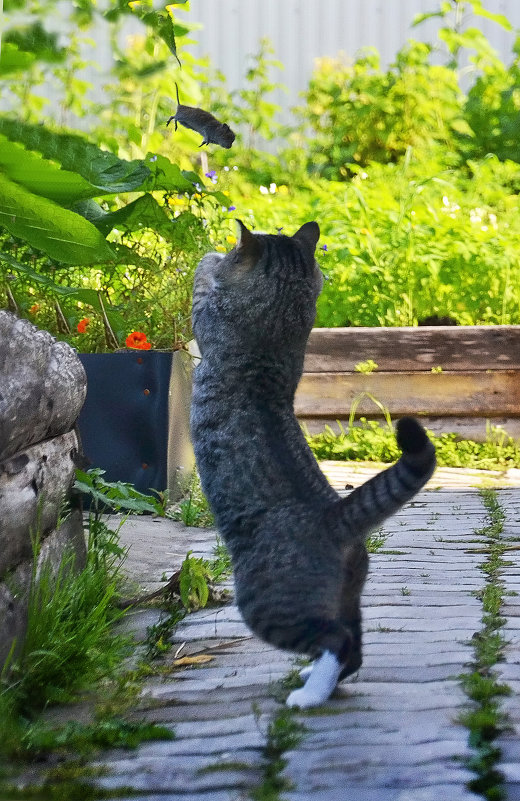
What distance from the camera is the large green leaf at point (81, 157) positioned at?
1711 millimetres

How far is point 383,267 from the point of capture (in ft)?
20.4

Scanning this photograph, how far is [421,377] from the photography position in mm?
5648

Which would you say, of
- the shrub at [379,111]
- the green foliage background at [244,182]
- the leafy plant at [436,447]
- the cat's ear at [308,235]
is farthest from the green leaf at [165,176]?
the shrub at [379,111]

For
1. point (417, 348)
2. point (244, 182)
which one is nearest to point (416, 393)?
point (417, 348)

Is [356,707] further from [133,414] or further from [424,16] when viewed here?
[424,16]

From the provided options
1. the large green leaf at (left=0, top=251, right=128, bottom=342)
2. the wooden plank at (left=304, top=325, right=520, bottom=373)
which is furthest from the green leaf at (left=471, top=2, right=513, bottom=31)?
the large green leaf at (left=0, top=251, right=128, bottom=342)

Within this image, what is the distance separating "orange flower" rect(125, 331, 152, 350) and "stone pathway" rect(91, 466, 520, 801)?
1.16 meters

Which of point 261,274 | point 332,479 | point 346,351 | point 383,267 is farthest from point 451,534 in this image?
point 383,267

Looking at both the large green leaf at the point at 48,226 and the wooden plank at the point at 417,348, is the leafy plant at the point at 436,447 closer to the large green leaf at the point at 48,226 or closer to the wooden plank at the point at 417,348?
the wooden plank at the point at 417,348

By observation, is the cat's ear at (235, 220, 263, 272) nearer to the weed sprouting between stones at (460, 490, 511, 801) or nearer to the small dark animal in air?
the small dark animal in air

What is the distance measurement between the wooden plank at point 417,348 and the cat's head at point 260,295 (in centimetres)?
323

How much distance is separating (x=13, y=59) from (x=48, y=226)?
1298 mm

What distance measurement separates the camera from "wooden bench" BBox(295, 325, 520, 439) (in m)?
5.57

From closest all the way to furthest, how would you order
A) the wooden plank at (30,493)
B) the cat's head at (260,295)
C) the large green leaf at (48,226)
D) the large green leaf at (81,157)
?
the large green leaf at (81,157) < the wooden plank at (30,493) < the cat's head at (260,295) < the large green leaf at (48,226)
